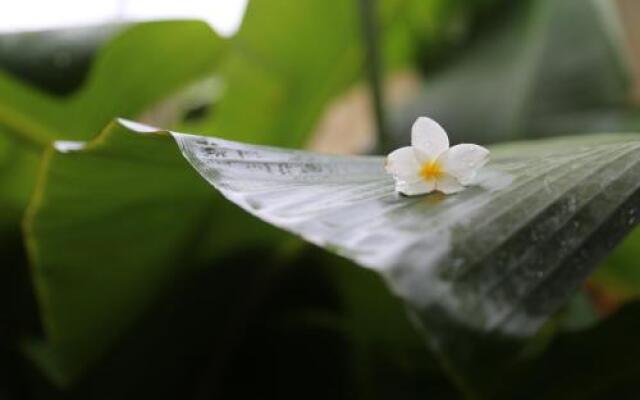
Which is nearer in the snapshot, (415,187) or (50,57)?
(415,187)

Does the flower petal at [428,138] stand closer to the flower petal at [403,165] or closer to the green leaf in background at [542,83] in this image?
the flower petal at [403,165]

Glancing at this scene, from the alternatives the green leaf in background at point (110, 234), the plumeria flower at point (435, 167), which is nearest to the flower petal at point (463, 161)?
the plumeria flower at point (435, 167)

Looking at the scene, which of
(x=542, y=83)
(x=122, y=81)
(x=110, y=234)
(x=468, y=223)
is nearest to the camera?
(x=468, y=223)

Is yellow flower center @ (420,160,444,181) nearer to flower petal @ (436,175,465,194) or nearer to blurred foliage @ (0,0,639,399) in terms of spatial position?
flower petal @ (436,175,465,194)

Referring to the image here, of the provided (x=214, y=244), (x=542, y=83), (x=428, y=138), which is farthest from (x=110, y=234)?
(x=542, y=83)

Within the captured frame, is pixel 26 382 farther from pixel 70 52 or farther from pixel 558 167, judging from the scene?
pixel 558 167

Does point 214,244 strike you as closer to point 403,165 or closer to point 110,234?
point 110,234

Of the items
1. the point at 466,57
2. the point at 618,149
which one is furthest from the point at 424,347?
the point at 466,57

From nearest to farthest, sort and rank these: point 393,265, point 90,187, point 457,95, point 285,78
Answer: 1. point 393,265
2. point 90,187
3. point 285,78
4. point 457,95

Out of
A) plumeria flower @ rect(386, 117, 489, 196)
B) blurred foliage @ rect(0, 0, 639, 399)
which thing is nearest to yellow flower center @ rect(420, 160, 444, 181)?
plumeria flower @ rect(386, 117, 489, 196)
